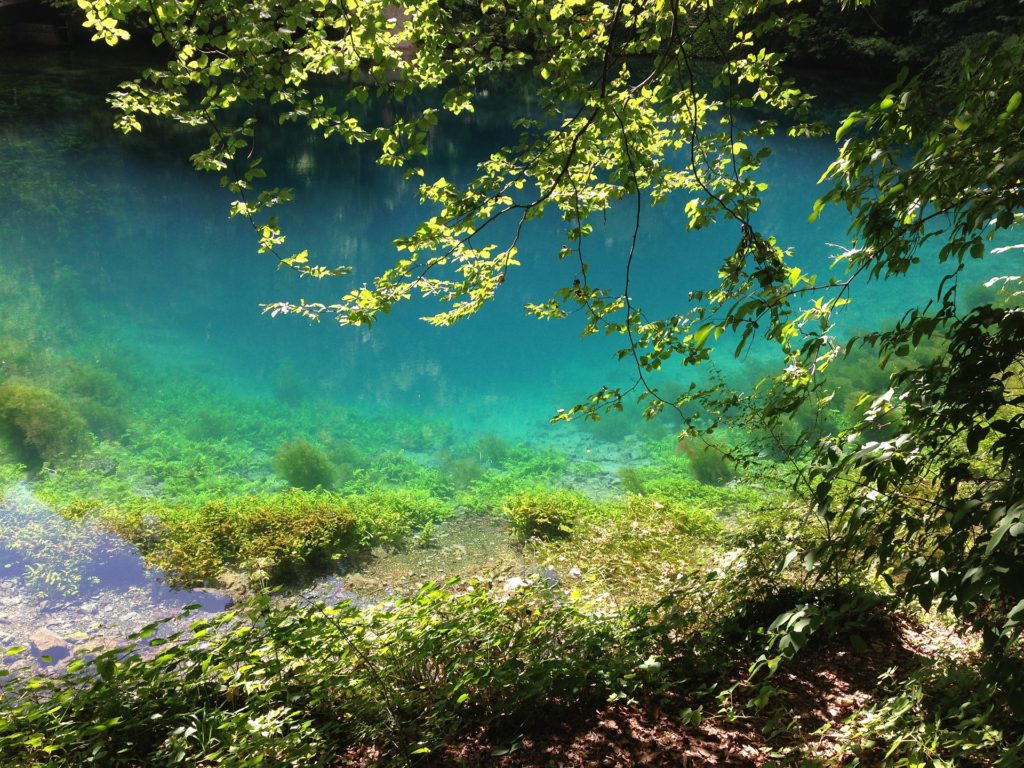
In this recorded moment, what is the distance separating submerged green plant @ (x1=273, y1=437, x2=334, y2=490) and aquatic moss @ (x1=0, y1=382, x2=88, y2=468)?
7.29ft

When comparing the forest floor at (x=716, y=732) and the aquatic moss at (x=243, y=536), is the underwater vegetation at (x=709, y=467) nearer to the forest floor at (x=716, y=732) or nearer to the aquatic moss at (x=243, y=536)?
the aquatic moss at (x=243, y=536)

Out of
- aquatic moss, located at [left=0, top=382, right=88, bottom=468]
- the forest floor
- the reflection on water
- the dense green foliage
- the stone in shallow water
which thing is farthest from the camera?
aquatic moss, located at [left=0, top=382, right=88, bottom=468]

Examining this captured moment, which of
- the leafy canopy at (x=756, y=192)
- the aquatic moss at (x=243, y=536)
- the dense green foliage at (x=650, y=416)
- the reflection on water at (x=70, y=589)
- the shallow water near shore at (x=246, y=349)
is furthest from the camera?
the shallow water near shore at (x=246, y=349)

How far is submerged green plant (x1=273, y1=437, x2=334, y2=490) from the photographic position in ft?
24.3

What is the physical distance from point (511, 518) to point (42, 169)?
15093 millimetres

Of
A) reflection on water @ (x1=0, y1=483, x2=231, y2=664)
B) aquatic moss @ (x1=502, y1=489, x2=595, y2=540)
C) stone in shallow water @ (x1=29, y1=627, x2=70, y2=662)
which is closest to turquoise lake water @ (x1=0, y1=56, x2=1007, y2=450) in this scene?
aquatic moss @ (x1=502, y1=489, x2=595, y2=540)

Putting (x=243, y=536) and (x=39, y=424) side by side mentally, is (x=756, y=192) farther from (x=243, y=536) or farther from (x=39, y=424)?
(x=39, y=424)

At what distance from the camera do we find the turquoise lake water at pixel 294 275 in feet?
32.9

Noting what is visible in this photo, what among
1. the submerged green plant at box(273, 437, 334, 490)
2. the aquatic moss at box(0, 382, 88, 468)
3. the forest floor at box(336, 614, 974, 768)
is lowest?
the forest floor at box(336, 614, 974, 768)

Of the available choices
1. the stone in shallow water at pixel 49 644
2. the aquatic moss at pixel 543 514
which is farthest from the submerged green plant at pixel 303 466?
the stone in shallow water at pixel 49 644

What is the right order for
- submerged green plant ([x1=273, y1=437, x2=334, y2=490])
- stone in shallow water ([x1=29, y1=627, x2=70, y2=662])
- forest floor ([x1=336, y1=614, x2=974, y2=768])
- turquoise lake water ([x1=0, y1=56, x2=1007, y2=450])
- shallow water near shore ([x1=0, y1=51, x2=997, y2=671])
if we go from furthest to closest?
turquoise lake water ([x1=0, y1=56, x2=1007, y2=450]) → submerged green plant ([x1=273, y1=437, x2=334, y2=490]) → shallow water near shore ([x1=0, y1=51, x2=997, y2=671]) → stone in shallow water ([x1=29, y1=627, x2=70, y2=662]) → forest floor ([x1=336, y1=614, x2=974, y2=768])

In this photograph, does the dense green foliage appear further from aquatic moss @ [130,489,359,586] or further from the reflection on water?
the reflection on water

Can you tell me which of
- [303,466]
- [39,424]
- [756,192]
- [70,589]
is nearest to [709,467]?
[303,466]

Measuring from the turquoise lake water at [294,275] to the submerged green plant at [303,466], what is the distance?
5.43 ft
